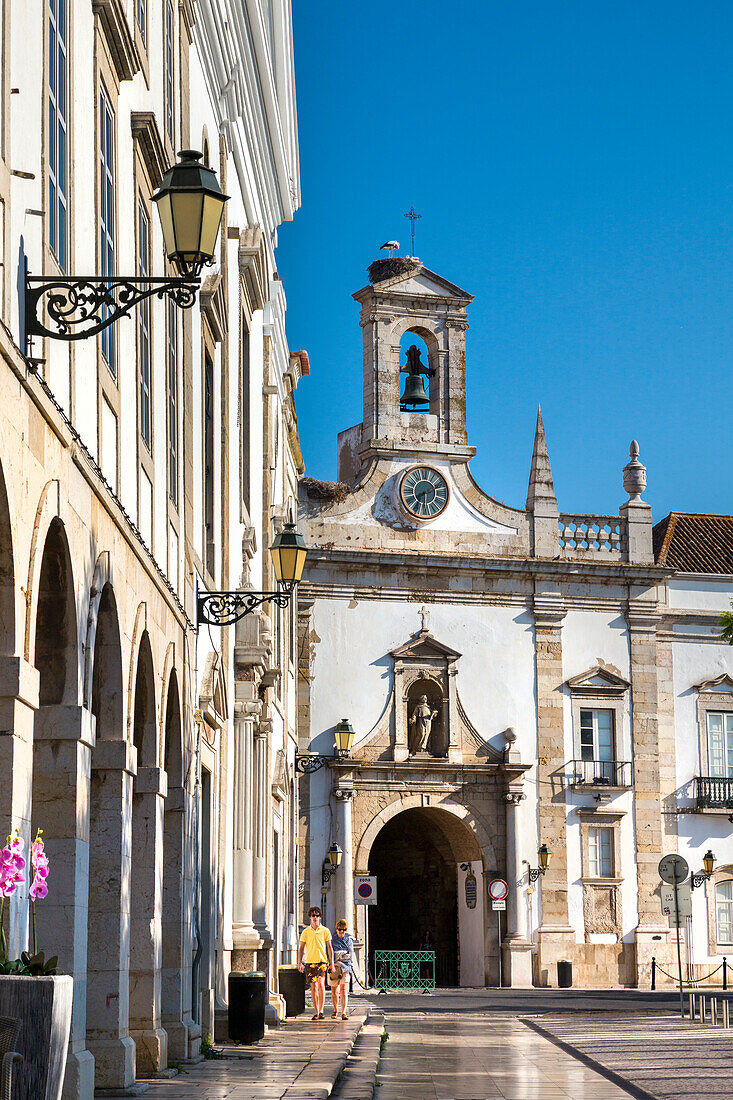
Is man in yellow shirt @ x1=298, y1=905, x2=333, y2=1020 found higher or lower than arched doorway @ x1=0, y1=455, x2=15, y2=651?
lower

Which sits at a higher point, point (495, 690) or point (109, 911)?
point (495, 690)

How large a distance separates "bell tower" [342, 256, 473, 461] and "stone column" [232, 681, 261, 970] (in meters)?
18.2

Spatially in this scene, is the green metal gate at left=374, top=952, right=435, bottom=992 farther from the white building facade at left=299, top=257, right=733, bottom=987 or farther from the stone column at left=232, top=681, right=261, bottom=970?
the stone column at left=232, top=681, right=261, bottom=970

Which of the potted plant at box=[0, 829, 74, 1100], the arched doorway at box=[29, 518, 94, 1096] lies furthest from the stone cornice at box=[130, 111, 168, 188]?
the potted plant at box=[0, 829, 74, 1100]

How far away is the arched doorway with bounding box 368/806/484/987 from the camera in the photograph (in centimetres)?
3653

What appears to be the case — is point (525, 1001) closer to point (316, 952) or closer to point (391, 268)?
point (316, 952)

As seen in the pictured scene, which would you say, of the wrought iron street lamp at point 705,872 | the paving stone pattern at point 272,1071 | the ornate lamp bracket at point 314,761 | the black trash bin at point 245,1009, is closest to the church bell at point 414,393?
the ornate lamp bracket at point 314,761

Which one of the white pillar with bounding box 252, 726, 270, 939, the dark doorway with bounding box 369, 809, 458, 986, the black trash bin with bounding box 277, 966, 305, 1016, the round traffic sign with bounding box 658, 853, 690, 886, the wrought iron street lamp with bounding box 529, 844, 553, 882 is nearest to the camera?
the white pillar with bounding box 252, 726, 270, 939

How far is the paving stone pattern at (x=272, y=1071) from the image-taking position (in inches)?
424

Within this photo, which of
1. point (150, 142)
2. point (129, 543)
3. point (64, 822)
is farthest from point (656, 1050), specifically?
point (150, 142)

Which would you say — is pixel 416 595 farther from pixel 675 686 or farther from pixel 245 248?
pixel 245 248

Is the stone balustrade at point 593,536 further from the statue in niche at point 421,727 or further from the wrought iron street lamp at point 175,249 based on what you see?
the wrought iron street lamp at point 175,249

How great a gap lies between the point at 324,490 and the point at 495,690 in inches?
240

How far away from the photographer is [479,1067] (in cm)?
Result: 1602
